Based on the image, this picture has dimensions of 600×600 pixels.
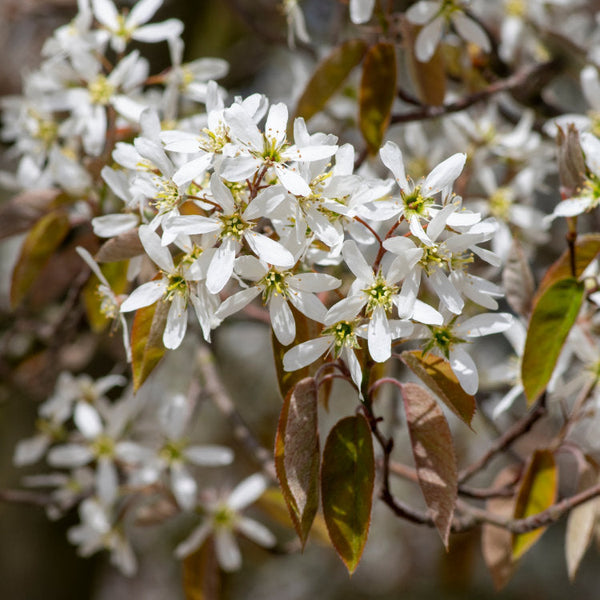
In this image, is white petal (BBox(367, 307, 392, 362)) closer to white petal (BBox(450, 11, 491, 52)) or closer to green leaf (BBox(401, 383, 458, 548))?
green leaf (BBox(401, 383, 458, 548))

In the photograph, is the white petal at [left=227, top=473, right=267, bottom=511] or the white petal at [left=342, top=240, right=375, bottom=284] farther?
the white petal at [left=227, top=473, right=267, bottom=511]

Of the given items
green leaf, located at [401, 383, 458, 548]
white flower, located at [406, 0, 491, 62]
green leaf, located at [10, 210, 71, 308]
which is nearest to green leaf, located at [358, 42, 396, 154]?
white flower, located at [406, 0, 491, 62]

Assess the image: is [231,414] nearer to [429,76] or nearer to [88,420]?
[88,420]

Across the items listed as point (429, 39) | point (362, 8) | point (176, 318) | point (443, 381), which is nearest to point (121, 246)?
point (176, 318)

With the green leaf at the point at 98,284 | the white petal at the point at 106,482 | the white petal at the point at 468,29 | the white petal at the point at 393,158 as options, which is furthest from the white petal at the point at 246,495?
the white petal at the point at 468,29

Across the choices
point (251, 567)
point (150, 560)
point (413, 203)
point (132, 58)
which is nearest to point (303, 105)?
point (132, 58)

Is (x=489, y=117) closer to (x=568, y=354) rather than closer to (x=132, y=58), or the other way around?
(x=568, y=354)
